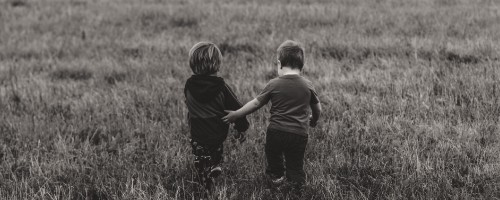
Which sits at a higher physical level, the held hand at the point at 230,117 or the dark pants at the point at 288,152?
the held hand at the point at 230,117

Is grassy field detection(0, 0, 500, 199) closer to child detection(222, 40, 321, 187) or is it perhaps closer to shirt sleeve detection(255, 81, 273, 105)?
child detection(222, 40, 321, 187)

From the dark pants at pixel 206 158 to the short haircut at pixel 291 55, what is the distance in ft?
2.86

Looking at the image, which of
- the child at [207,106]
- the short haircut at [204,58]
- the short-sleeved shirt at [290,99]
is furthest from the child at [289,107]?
the short haircut at [204,58]

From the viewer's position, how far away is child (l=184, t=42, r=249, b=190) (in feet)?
11.0

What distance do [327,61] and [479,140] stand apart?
10.2 feet

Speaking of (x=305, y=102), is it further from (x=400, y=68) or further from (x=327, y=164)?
(x=400, y=68)

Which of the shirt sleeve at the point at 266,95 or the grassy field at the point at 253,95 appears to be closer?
the shirt sleeve at the point at 266,95

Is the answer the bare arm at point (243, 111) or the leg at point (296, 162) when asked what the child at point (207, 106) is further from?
the leg at point (296, 162)

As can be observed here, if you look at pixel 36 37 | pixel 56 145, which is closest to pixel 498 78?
pixel 56 145

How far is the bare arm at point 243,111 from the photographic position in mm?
3334

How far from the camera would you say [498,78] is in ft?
17.6

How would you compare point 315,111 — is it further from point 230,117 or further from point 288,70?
point 230,117

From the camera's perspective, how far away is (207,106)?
3.45 m

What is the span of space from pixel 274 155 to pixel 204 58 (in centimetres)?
94
